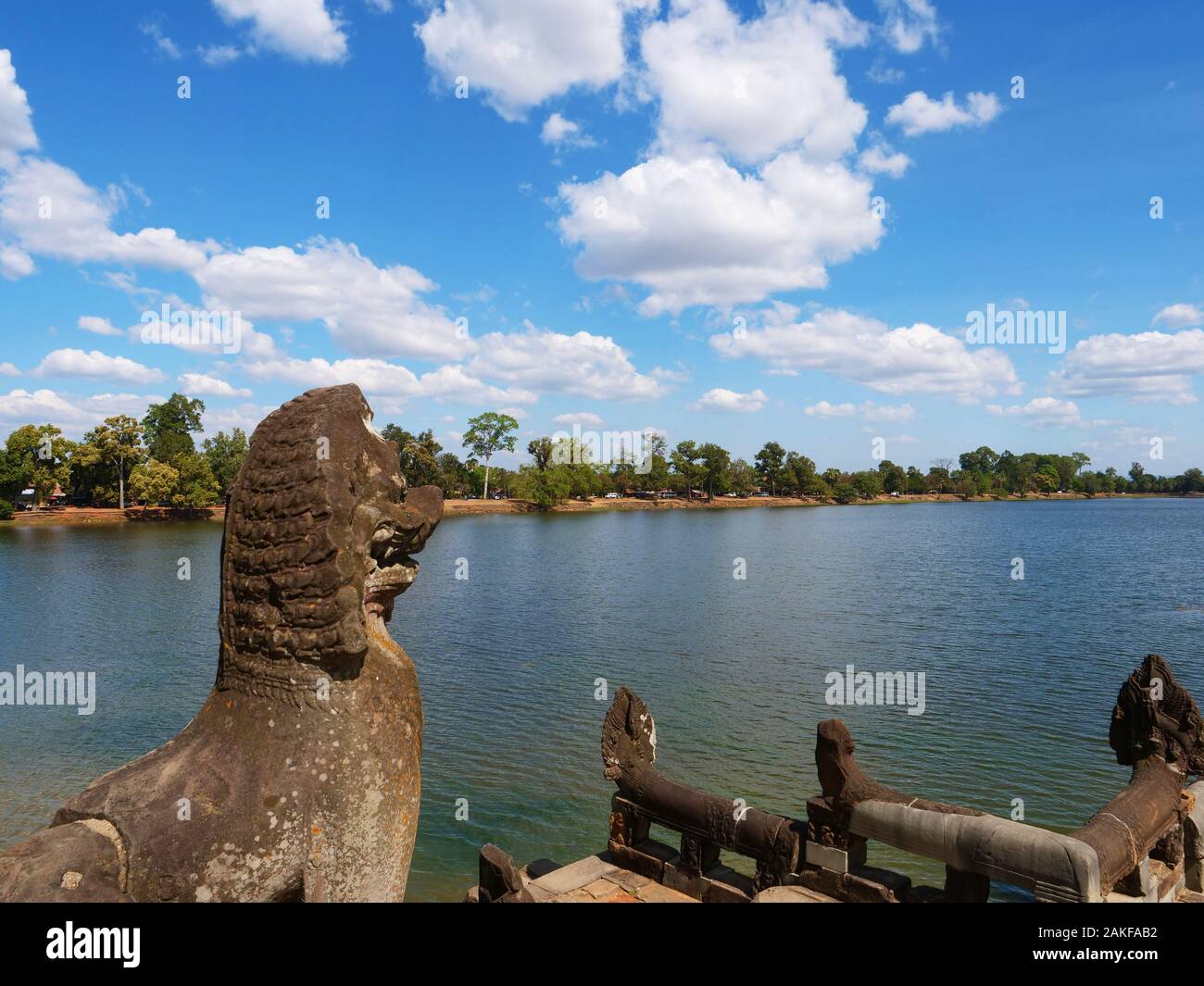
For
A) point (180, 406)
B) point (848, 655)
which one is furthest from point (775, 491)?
point (848, 655)

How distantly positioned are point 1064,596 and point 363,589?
3923 centimetres

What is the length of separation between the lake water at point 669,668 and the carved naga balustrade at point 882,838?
4.33m

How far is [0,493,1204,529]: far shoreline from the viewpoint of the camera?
7344 centimetres

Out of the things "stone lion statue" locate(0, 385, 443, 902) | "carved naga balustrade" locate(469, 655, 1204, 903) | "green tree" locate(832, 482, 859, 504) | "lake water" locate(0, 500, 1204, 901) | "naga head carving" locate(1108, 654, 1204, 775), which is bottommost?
"lake water" locate(0, 500, 1204, 901)

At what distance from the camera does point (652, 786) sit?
835 centimetres

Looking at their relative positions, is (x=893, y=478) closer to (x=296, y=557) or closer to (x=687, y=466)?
(x=687, y=466)

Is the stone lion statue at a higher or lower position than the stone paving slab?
higher

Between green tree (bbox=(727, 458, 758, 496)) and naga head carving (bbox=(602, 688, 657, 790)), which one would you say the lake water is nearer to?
naga head carving (bbox=(602, 688, 657, 790))

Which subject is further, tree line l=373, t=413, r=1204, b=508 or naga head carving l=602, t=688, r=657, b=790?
tree line l=373, t=413, r=1204, b=508

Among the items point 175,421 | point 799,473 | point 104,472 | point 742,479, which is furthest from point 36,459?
point 799,473

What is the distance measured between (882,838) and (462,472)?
10879 centimetres

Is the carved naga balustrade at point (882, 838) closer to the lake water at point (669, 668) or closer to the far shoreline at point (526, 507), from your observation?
the lake water at point (669, 668)

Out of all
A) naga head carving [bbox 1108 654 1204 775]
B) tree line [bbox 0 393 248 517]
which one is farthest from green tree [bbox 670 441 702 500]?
naga head carving [bbox 1108 654 1204 775]

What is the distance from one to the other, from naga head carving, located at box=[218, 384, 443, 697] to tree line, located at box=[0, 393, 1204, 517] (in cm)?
1861
